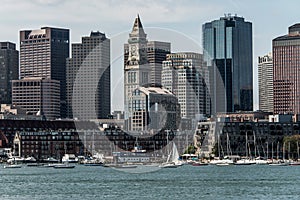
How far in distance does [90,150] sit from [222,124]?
2580 centimetres

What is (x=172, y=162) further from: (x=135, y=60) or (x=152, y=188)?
(x=152, y=188)

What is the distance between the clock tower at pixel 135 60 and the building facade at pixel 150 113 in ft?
9.74

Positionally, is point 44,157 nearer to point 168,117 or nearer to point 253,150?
point 168,117

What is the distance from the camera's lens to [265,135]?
588ft

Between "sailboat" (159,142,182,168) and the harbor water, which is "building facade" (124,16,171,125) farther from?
the harbor water

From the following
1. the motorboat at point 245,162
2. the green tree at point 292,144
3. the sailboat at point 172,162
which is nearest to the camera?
the sailboat at point 172,162

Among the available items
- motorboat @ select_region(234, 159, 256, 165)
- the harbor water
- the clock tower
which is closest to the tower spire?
the clock tower

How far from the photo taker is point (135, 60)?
165875mm

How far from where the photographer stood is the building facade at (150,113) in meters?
190

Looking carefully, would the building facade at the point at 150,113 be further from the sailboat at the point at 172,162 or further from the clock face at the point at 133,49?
the sailboat at the point at 172,162

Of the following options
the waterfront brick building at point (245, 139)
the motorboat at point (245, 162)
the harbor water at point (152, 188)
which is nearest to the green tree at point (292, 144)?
the waterfront brick building at point (245, 139)

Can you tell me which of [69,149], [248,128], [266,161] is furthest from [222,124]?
[69,149]

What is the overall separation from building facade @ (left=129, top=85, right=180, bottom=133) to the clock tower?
2.97 metres

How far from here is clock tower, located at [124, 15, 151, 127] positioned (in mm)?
162000
